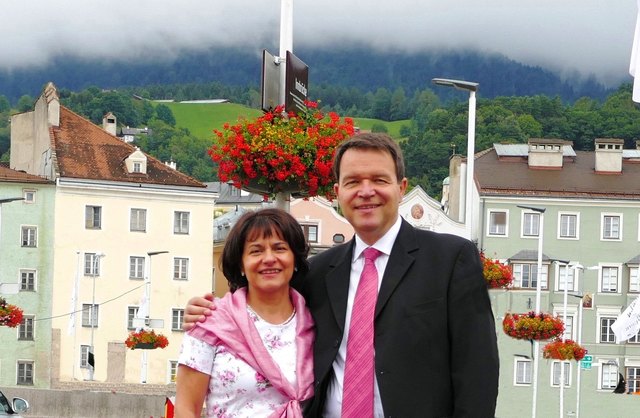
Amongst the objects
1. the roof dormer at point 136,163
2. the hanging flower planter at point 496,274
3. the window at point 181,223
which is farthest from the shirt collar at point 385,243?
the roof dormer at point 136,163

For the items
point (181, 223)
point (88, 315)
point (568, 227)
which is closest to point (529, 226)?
point (568, 227)

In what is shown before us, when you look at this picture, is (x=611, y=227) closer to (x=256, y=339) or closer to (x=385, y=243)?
(x=385, y=243)

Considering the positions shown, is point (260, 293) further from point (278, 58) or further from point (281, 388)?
point (278, 58)

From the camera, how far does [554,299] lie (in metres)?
71.8

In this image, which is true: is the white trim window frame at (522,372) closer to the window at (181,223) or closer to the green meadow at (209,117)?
the window at (181,223)

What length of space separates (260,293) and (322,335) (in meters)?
0.30

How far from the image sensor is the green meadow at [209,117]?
17462 centimetres

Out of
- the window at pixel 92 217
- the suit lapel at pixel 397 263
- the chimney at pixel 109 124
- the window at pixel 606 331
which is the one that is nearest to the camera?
the suit lapel at pixel 397 263

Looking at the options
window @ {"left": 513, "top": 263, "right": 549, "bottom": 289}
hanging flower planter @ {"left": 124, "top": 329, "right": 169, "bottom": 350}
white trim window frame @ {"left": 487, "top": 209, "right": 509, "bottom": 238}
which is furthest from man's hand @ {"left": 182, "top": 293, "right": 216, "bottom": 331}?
Result: white trim window frame @ {"left": 487, "top": 209, "right": 509, "bottom": 238}

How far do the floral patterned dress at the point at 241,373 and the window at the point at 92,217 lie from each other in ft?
218

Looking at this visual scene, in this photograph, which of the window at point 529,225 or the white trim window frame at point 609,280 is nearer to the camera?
the window at point 529,225

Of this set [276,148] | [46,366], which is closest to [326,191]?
[276,148]

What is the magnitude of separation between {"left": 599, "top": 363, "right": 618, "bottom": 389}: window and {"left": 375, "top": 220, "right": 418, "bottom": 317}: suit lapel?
6582cm

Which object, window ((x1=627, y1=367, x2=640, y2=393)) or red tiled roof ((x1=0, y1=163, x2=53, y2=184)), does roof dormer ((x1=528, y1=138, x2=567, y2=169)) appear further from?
red tiled roof ((x1=0, y1=163, x2=53, y2=184))
